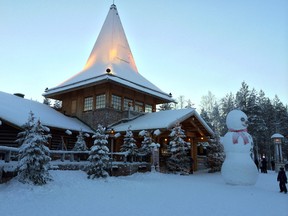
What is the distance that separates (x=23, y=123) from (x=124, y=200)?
10.8 m

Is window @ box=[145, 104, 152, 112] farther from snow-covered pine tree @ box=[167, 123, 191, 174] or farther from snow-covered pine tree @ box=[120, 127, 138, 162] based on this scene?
snow-covered pine tree @ box=[120, 127, 138, 162]

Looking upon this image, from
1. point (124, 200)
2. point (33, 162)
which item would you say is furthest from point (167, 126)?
point (33, 162)

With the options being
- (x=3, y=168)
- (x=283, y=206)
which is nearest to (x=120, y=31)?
(x=3, y=168)

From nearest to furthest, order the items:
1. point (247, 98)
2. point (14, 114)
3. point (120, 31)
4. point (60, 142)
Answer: point (14, 114), point (60, 142), point (120, 31), point (247, 98)

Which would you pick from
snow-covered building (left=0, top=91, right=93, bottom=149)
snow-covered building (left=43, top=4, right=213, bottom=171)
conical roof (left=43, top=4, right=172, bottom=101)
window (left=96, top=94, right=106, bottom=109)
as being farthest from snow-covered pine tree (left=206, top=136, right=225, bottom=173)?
snow-covered building (left=0, top=91, right=93, bottom=149)

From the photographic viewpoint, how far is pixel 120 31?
1261 inches

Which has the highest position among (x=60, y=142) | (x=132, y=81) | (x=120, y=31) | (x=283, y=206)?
(x=120, y=31)

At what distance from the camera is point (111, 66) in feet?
86.5

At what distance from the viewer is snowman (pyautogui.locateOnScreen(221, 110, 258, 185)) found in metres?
14.1

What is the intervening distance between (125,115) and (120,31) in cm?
1159

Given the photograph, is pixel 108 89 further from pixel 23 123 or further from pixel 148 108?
pixel 23 123

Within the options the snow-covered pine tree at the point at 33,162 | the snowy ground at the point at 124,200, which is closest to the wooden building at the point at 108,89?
the snowy ground at the point at 124,200

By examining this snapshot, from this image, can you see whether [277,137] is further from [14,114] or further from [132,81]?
[14,114]

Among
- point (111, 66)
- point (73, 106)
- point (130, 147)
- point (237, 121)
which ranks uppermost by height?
point (111, 66)
